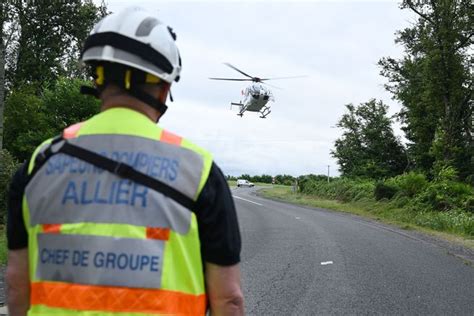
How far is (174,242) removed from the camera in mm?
1672

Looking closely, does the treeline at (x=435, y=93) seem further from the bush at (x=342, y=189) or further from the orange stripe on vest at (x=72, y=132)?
the orange stripe on vest at (x=72, y=132)

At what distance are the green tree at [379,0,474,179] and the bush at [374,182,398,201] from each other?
5273 millimetres

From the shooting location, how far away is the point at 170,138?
1768mm

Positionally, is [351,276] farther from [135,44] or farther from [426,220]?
[426,220]

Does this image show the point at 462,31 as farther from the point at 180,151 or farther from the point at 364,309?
the point at 180,151

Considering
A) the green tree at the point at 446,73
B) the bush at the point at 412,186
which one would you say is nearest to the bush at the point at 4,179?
the bush at the point at 412,186

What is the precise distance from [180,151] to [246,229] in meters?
14.5

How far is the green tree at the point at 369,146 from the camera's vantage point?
45.3 metres

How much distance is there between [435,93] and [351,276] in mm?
28267

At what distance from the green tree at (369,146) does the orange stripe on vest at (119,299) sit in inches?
1725

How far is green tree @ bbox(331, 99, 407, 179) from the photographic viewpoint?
45312 mm

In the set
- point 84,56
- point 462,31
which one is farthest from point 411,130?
point 84,56

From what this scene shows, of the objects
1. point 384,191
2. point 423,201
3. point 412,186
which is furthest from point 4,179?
point 384,191

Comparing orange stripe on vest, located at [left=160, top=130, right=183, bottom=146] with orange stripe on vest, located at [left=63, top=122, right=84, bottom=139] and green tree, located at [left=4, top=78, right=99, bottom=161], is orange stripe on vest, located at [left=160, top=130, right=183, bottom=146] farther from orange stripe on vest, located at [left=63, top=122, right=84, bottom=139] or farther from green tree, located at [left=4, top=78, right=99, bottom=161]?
green tree, located at [left=4, top=78, right=99, bottom=161]
